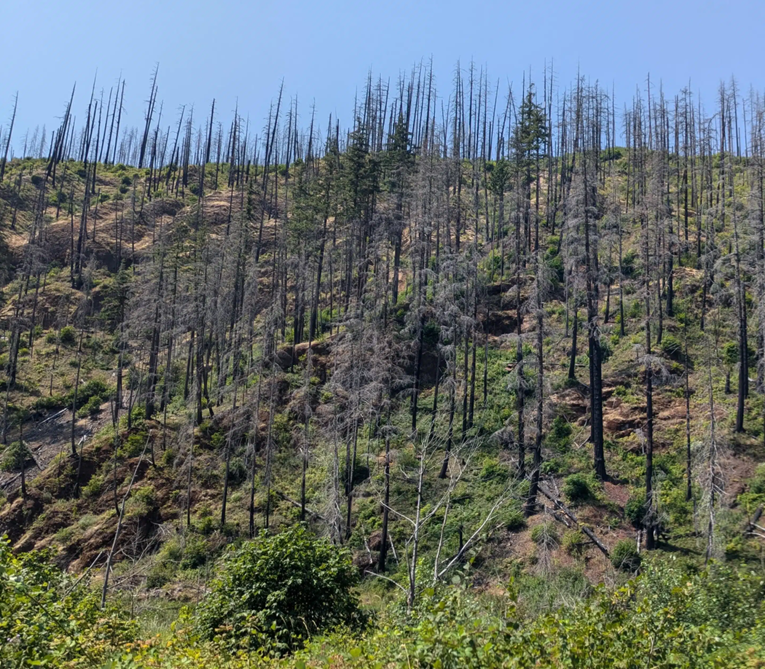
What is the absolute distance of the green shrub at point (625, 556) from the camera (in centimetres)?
2762

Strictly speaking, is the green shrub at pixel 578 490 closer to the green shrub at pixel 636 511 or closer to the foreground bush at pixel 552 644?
the green shrub at pixel 636 511

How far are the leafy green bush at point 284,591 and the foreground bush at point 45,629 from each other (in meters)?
2.11

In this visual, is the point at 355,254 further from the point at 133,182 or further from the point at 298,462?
the point at 133,182

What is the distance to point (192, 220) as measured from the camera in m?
71.4

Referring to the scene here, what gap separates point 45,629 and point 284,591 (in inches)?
229

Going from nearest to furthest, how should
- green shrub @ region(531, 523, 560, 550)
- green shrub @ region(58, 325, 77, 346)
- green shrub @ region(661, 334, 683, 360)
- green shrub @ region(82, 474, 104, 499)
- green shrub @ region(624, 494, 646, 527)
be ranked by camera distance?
1. green shrub @ region(531, 523, 560, 550)
2. green shrub @ region(624, 494, 646, 527)
3. green shrub @ region(82, 474, 104, 499)
4. green shrub @ region(661, 334, 683, 360)
5. green shrub @ region(58, 325, 77, 346)

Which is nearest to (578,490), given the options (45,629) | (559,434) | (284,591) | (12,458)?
(559,434)

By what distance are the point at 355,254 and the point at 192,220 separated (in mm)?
25840

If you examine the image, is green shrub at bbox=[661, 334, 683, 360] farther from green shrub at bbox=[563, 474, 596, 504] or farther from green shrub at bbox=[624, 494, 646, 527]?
green shrub at bbox=[624, 494, 646, 527]

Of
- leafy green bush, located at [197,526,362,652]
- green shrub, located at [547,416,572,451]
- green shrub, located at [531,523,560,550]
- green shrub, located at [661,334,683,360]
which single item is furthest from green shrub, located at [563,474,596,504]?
leafy green bush, located at [197,526,362,652]

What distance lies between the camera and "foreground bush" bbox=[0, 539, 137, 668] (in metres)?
8.30

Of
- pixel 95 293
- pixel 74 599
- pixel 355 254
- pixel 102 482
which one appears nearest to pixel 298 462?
pixel 102 482

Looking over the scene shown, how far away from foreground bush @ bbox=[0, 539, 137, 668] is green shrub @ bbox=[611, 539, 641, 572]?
22.5m

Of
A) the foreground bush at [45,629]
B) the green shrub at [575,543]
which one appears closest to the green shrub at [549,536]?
the green shrub at [575,543]
